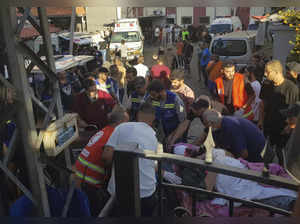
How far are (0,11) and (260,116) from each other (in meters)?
4.02

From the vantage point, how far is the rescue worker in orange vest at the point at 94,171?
267cm

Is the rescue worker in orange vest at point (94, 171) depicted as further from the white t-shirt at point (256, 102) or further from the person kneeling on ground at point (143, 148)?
the white t-shirt at point (256, 102)

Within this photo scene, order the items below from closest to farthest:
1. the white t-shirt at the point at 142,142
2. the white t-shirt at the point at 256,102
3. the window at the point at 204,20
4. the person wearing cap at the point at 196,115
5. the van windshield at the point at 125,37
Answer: the white t-shirt at the point at 142,142 < the person wearing cap at the point at 196,115 < the white t-shirt at the point at 256,102 < the van windshield at the point at 125,37 < the window at the point at 204,20

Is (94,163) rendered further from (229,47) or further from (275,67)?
(229,47)

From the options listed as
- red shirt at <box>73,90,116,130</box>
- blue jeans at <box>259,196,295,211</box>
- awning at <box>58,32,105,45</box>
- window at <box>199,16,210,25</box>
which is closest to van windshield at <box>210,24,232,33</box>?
awning at <box>58,32,105,45</box>

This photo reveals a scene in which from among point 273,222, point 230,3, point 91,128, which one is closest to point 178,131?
point 91,128

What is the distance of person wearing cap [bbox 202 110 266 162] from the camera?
3227mm

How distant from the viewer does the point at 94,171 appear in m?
2.71

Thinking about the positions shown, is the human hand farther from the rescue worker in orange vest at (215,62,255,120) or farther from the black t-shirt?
the rescue worker in orange vest at (215,62,255,120)

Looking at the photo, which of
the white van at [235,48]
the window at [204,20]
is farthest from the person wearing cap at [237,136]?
the window at [204,20]

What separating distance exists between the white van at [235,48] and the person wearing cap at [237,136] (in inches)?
246

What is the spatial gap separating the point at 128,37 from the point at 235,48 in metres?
7.63

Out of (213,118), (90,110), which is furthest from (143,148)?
(90,110)

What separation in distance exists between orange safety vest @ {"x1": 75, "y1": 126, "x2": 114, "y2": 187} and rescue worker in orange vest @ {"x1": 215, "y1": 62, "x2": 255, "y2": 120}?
8.66 feet
